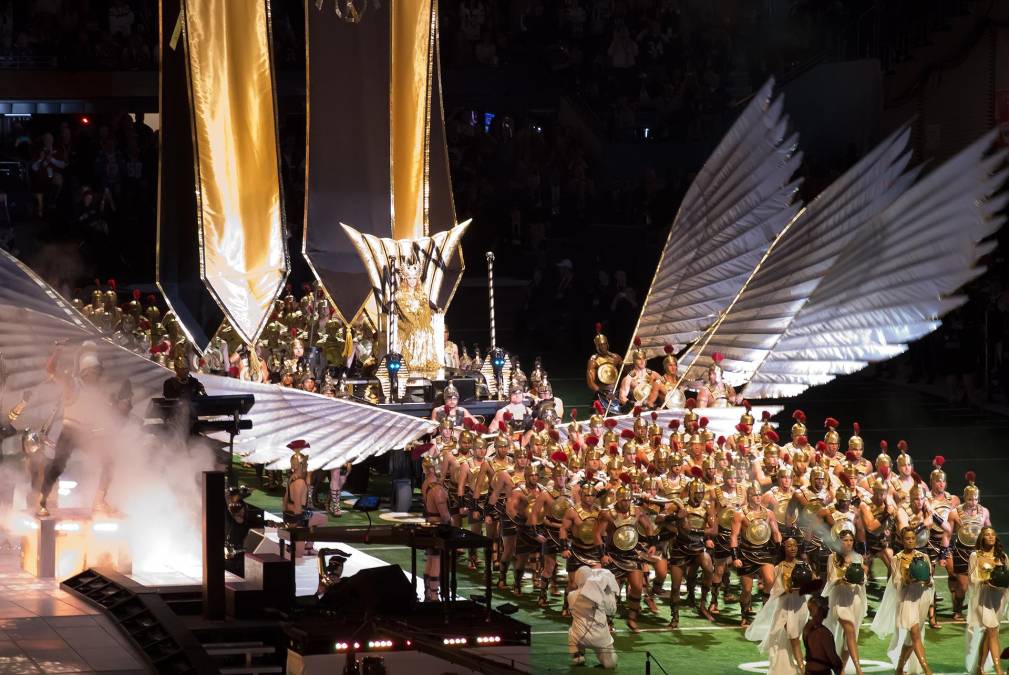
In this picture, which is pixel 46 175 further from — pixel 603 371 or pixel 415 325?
pixel 603 371

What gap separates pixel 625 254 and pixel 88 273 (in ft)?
25.1

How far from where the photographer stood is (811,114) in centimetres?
2850

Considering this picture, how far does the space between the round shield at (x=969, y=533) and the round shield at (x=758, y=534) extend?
58.4 inches

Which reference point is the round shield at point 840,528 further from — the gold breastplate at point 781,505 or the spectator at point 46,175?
the spectator at point 46,175

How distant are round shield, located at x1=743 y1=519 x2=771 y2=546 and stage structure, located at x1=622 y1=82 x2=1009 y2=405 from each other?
2522 millimetres

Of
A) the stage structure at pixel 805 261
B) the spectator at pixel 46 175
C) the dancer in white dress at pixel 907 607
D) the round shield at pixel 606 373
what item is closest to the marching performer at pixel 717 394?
the stage structure at pixel 805 261

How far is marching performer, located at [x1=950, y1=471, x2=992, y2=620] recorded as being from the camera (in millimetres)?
15531

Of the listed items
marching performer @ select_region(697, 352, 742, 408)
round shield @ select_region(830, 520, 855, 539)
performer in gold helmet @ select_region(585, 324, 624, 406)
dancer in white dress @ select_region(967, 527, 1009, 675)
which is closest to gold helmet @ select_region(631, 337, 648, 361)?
performer in gold helmet @ select_region(585, 324, 624, 406)

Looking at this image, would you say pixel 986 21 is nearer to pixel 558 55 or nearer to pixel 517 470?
pixel 558 55

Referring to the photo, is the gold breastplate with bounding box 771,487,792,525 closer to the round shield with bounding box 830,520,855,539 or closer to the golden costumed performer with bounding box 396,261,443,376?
the round shield with bounding box 830,520,855,539

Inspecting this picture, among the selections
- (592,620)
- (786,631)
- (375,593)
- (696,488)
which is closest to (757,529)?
(696,488)

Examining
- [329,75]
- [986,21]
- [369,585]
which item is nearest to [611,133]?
[986,21]

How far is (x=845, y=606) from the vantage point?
13883mm

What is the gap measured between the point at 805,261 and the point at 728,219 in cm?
171
